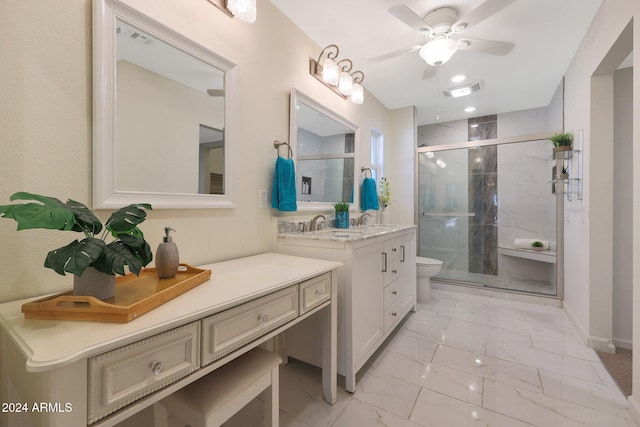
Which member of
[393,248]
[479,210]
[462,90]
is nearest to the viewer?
[393,248]

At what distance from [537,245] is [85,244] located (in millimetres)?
4437

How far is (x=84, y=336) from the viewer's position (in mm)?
583

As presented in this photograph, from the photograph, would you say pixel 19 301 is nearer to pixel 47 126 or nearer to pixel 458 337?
pixel 47 126

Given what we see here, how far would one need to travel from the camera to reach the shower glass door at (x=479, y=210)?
A: 144 inches

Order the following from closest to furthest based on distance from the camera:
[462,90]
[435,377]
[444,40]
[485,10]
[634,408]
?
[634,408] < [485,10] < [435,377] < [444,40] < [462,90]

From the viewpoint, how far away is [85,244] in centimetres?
66

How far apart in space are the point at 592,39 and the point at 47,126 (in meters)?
3.23

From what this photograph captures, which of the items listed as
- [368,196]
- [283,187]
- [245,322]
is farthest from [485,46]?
[245,322]

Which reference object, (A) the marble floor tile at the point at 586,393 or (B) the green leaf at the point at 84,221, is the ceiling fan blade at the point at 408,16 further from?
(A) the marble floor tile at the point at 586,393

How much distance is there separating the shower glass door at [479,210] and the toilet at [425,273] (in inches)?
29.2

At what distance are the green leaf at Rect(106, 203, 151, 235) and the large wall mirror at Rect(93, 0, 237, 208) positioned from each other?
367 mm

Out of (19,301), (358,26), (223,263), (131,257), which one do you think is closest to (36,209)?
(131,257)

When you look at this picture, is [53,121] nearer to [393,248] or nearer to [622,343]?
[393,248]

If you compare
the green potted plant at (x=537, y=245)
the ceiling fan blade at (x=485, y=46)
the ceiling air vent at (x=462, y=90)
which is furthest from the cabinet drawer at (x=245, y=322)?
the green potted plant at (x=537, y=245)
